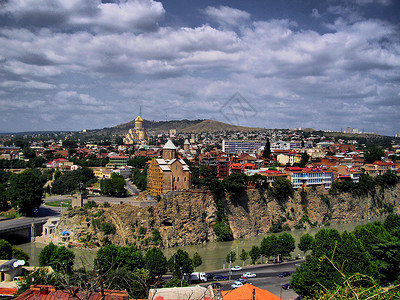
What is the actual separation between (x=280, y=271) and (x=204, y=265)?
5.30 metres

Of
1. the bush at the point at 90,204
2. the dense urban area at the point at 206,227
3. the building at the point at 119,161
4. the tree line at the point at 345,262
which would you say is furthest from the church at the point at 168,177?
the building at the point at 119,161

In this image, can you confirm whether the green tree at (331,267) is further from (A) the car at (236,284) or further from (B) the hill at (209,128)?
(B) the hill at (209,128)

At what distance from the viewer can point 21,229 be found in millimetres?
30016

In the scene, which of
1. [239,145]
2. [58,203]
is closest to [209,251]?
[58,203]

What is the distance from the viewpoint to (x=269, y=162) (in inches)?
2056

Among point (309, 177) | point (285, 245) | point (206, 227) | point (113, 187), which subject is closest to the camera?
point (285, 245)

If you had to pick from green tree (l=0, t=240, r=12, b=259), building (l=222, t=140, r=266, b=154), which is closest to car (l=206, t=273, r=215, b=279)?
green tree (l=0, t=240, r=12, b=259)

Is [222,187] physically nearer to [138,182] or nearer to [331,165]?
[138,182]

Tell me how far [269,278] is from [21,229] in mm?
20192

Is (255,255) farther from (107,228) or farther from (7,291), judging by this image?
(7,291)

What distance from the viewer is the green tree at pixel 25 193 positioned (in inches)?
1353

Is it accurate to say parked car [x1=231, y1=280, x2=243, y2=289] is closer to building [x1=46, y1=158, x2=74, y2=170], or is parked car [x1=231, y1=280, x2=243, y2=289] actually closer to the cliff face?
the cliff face

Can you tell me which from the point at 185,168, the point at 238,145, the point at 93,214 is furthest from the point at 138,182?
the point at 238,145

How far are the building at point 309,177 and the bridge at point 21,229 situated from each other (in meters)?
25.0
